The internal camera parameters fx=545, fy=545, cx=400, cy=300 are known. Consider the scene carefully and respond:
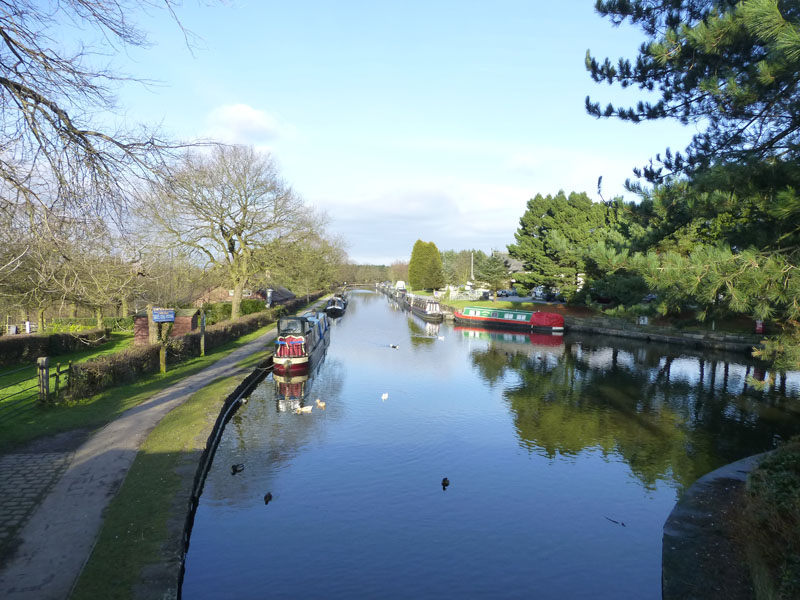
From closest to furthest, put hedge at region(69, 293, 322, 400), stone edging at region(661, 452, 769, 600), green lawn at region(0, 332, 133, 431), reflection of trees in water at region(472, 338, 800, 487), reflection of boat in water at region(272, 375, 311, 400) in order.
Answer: stone edging at region(661, 452, 769, 600), green lawn at region(0, 332, 133, 431), reflection of trees in water at region(472, 338, 800, 487), hedge at region(69, 293, 322, 400), reflection of boat in water at region(272, 375, 311, 400)

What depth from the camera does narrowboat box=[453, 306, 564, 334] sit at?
41.4 metres

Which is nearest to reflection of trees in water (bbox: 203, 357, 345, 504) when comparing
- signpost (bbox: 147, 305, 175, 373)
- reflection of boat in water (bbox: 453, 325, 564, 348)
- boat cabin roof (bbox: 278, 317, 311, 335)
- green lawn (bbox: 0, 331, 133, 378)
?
signpost (bbox: 147, 305, 175, 373)

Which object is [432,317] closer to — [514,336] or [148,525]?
[514,336]

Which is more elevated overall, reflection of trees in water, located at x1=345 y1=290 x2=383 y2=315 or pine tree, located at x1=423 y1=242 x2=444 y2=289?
pine tree, located at x1=423 y1=242 x2=444 y2=289

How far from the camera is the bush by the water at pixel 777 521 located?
6074mm

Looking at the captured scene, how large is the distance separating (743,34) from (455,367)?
18.7 metres

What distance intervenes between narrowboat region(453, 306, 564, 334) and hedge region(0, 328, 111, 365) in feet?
98.5

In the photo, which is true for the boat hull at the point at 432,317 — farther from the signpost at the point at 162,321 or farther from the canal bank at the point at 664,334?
the signpost at the point at 162,321

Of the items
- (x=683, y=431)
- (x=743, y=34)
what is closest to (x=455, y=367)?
(x=683, y=431)

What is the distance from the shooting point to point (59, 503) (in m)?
8.09

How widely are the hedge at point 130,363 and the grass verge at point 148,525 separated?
4210 millimetres

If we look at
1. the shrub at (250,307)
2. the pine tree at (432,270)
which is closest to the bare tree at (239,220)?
the shrub at (250,307)

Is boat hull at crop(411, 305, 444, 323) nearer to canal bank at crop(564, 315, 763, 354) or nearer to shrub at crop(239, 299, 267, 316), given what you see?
canal bank at crop(564, 315, 763, 354)

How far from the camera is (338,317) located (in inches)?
2136
